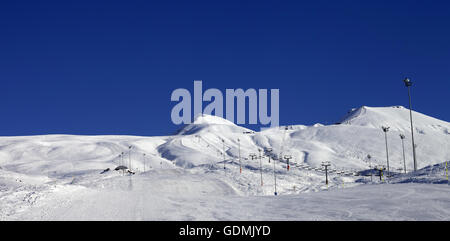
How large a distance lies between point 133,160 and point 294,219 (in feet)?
616

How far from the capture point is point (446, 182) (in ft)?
86.3

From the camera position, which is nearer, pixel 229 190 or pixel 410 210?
pixel 410 210

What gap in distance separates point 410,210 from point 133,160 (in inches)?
7422
